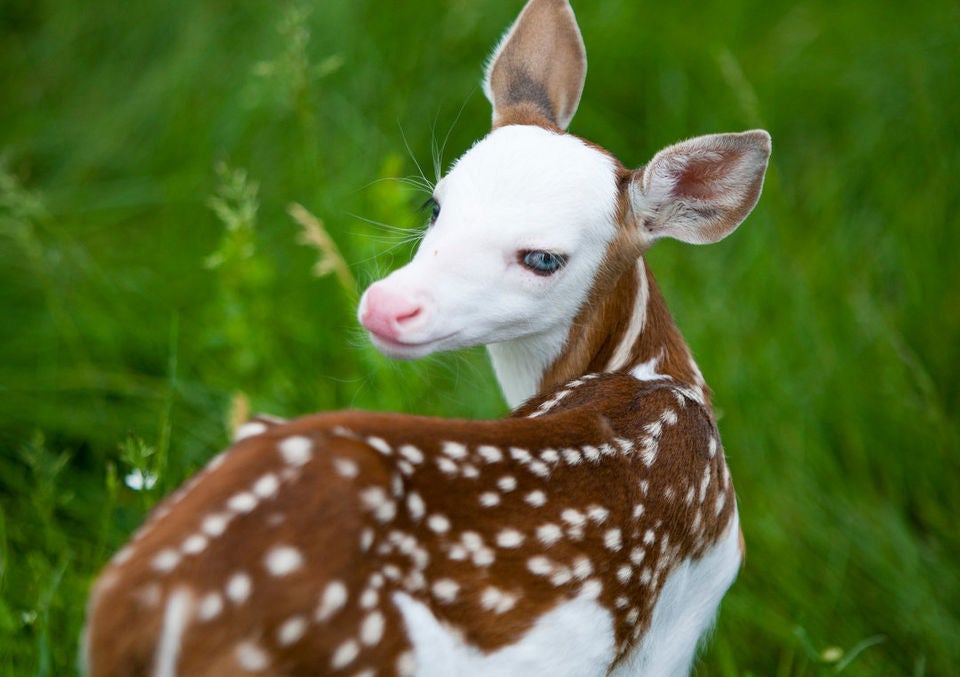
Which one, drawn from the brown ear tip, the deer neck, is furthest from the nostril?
the brown ear tip

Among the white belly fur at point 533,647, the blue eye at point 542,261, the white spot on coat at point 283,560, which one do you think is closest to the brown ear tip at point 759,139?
the blue eye at point 542,261

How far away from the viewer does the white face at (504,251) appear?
78.1 inches

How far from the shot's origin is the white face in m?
1.98

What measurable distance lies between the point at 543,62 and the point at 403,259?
1.10m

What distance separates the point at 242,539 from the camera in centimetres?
151

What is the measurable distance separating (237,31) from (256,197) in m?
0.81

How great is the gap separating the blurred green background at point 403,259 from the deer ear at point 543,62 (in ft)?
0.73

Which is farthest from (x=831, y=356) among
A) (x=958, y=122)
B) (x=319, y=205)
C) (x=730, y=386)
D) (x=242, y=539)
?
(x=242, y=539)

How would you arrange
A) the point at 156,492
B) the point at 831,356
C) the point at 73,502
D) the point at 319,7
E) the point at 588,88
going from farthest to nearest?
the point at 588,88 < the point at 319,7 < the point at 831,356 < the point at 73,502 < the point at 156,492

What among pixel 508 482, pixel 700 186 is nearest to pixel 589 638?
pixel 508 482

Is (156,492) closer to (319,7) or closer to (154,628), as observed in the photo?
(154,628)

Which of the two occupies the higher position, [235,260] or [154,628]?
[154,628]

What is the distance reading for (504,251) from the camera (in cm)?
206

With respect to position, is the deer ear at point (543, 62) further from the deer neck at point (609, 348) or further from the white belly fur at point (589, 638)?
the white belly fur at point (589, 638)
